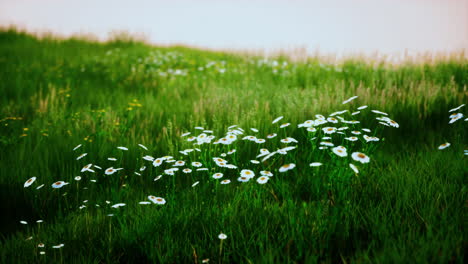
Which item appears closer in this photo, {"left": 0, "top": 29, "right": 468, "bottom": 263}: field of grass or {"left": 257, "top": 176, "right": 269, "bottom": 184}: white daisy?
{"left": 0, "top": 29, "right": 468, "bottom": 263}: field of grass

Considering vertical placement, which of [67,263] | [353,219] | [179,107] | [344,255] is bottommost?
[67,263]

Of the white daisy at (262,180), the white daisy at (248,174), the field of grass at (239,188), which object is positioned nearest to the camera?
the field of grass at (239,188)

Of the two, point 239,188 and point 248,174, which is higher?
point 248,174

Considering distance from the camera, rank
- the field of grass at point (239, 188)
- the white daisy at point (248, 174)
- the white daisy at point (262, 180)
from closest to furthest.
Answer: the field of grass at point (239, 188) → the white daisy at point (262, 180) → the white daisy at point (248, 174)

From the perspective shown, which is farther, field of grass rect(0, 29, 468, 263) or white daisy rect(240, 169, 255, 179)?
white daisy rect(240, 169, 255, 179)

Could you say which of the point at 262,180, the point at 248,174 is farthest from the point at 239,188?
the point at 262,180

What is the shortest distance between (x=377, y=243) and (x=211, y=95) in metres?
3.71

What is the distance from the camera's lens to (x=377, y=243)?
1845 millimetres

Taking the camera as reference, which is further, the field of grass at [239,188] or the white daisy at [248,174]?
the white daisy at [248,174]

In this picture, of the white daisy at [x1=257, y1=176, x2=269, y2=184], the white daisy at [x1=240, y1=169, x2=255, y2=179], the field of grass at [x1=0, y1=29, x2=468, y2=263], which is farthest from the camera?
the white daisy at [x1=240, y1=169, x2=255, y2=179]

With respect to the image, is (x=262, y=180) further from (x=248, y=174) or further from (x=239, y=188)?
(x=239, y=188)

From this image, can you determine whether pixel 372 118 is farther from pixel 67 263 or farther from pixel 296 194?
pixel 67 263

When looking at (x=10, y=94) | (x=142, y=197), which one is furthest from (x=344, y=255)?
(x=10, y=94)

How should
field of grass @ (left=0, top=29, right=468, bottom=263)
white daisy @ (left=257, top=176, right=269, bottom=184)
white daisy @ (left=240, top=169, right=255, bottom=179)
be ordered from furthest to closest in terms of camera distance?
white daisy @ (left=240, top=169, right=255, bottom=179) → white daisy @ (left=257, top=176, right=269, bottom=184) → field of grass @ (left=0, top=29, right=468, bottom=263)
